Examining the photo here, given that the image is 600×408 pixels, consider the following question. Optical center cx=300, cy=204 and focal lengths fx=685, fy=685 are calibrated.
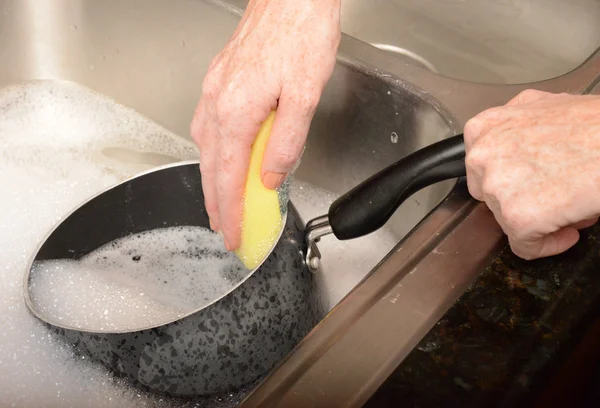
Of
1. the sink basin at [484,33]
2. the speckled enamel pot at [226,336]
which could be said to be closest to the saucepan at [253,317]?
the speckled enamel pot at [226,336]

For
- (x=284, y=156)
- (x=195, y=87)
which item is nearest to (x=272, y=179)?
(x=284, y=156)

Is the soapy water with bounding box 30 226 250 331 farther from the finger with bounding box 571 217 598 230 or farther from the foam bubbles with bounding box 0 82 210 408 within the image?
the finger with bounding box 571 217 598 230

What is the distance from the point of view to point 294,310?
1.73 ft

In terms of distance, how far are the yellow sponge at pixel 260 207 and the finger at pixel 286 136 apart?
0.03ft

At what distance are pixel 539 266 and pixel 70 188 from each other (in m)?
0.55

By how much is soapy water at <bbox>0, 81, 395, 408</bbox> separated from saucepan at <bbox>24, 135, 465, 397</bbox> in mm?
38

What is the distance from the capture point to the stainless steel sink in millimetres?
429

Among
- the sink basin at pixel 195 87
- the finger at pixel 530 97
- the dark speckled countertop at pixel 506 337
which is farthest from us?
the sink basin at pixel 195 87

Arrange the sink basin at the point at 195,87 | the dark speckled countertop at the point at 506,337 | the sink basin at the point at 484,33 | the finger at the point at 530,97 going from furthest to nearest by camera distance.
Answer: the sink basin at the point at 484,33 → the sink basin at the point at 195,87 → the finger at the point at 530,97 → the dark speckled countertop at the point at 506,337

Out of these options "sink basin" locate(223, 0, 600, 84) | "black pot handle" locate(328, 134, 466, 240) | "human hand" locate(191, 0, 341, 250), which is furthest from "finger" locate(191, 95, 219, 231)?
"sink basin" locate(223, 0, 600, 84)

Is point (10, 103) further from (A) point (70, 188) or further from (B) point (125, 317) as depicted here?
(B) point (125, 317)

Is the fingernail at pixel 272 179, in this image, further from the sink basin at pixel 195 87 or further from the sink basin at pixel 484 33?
the sink basin at pixel 484 33

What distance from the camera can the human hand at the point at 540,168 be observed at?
42 centimetres

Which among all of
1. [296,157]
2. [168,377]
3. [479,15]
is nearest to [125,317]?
[168,377]
